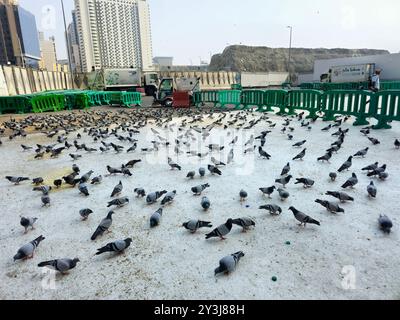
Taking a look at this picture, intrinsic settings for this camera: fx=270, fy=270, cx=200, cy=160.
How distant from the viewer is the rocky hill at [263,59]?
294ft

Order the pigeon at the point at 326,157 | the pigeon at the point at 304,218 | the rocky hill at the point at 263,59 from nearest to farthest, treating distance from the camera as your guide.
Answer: the pigeon at the point at 304,218, the pigeon at the point at 326,157, the rocky hill at the point at 263,59

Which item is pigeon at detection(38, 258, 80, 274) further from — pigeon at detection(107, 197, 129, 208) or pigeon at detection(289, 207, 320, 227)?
pigeon at detection(289, 207, 320, 227)

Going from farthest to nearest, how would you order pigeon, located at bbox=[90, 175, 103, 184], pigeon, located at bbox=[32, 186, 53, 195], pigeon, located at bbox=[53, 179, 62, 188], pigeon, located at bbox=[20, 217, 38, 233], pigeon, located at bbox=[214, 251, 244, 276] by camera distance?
pigeon, located at bbox=[90, 175, 103, 184]
pigeon, located at bbox=[53, 179, 62, 188]
pigeon, located at bbox=[32, 186, 53, 195]
pigeon, located at bbox=[20, 217, 38, 233]
pigeon, located at bbox=[214, 251, 244, 276]

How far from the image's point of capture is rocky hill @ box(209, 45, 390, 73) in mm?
89562

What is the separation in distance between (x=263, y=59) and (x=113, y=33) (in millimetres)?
50240

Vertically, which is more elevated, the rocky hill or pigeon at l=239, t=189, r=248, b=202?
the rocky hill

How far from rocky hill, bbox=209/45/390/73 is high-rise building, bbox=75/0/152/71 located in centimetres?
2680

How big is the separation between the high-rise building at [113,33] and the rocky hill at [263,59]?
2680cm

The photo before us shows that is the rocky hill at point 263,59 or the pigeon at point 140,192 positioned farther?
the rocky hill at point 263,59

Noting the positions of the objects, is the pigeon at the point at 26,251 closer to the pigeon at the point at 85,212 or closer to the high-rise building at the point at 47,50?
the pigeon at the point at 85,212

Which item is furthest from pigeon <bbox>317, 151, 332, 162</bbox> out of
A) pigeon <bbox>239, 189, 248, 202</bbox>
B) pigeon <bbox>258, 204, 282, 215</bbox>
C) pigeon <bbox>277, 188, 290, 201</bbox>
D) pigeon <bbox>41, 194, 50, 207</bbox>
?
pigeon <bbox>41, 194, 50, 207</bbox>

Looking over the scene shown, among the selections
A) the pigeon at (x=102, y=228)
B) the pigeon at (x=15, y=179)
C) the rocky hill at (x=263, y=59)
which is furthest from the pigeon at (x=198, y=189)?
the rocky hill at (x=263, y=59)

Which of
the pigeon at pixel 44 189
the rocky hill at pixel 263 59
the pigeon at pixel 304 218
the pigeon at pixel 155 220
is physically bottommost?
the pigeon at pixel 155 220
